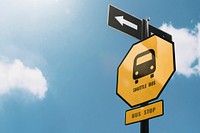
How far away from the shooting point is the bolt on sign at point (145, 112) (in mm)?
3415

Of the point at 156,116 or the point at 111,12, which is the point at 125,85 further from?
the point at 111,12

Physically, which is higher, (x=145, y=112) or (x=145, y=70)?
(x=145, y=70)

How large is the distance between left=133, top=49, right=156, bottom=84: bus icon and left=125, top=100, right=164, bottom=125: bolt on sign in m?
0.41

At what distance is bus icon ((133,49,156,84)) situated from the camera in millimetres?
3861

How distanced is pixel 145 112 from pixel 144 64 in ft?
2.23

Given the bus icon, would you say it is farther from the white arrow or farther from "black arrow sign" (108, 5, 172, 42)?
the white arrow

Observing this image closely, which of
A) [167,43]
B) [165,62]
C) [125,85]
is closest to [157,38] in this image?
[167,43]

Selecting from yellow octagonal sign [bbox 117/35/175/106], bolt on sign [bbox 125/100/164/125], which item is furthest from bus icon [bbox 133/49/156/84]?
bolt on sign [bbox 125/100/164/125]

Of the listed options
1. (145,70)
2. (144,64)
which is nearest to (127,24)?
(144,64)

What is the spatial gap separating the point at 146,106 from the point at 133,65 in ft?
2.37

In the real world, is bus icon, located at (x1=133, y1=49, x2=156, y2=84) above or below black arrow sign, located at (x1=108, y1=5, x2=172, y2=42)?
below

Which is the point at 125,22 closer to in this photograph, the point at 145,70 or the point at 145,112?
the point at 145,70

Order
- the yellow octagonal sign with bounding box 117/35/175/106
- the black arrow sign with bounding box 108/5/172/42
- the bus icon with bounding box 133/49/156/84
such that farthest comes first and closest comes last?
1. the black arrow sign with bounding box 108/5/172/42
2. the bus icon with bounding box 133/49/156/84
3. the yellow octagonal sign with bounding box 117/35/175/106

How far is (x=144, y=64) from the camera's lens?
3.99 m
